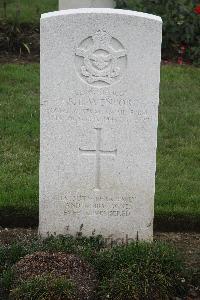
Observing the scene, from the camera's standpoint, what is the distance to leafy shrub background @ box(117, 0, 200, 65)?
10.8 m

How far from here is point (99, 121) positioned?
5578 mm

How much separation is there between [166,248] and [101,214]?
25.0 inches

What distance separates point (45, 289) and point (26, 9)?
8.19m

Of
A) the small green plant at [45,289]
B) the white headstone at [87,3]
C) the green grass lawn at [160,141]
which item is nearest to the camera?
the small green plant at [45,289]

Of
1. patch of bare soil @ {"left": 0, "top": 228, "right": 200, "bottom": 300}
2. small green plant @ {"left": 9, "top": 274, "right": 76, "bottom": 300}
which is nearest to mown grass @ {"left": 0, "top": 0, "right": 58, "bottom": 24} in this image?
patch of bare soil @ {"left": 0, "top": 228, "right": 200, "bottom": 300}

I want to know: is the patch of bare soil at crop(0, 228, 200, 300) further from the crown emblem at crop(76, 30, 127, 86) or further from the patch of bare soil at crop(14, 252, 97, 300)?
the crown emblem at crop(76, 30, 127, 86)

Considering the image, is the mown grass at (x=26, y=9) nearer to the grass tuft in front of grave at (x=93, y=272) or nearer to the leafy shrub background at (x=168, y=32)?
the leafy shrub background at (x=168, y=32)

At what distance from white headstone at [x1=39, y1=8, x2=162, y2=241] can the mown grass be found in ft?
19.0

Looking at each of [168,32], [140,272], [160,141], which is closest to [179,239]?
[140,272]

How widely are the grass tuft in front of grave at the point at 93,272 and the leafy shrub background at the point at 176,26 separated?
5.72 meters

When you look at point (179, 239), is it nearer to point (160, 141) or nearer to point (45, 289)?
point (45, 289)

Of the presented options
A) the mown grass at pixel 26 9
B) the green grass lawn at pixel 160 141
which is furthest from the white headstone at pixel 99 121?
the mown grass at pixel 26 9

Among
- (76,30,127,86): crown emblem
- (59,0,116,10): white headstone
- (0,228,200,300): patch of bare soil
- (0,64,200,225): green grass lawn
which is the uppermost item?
(59,0,116,10): white headstone

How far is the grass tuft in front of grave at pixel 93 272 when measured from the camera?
4910mm
